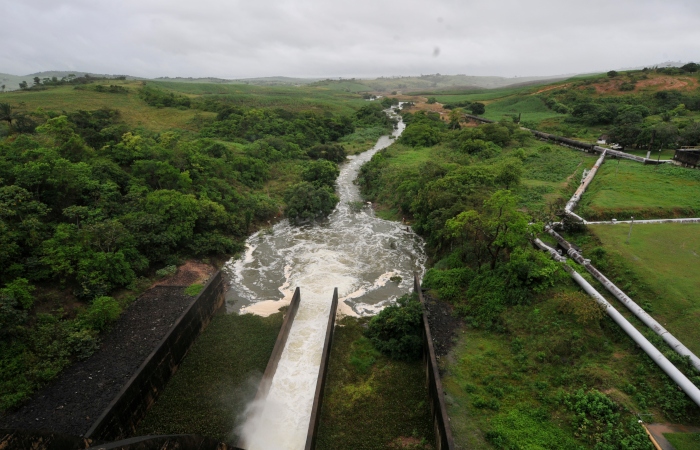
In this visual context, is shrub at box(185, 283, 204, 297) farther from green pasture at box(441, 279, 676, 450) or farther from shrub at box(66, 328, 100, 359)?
green pasture at box(441, 279, 676, 450)

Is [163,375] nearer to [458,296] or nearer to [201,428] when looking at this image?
[201,428]

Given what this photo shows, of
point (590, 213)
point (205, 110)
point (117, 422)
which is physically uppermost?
point (205, 110)

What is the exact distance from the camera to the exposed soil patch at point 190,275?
21.2 meters

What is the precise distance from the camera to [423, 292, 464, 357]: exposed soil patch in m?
15.4

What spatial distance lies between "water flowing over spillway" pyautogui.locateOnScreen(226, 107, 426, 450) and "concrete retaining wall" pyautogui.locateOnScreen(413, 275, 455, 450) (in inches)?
181

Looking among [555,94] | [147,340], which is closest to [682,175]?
[147,340]

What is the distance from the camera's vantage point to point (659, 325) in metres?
13.0

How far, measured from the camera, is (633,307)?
1419 cm

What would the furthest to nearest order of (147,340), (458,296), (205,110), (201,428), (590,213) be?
(205,110)
(590,213)
(458,296)
(147,340)
(201,428)

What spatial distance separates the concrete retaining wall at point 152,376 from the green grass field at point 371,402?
644 centimetres

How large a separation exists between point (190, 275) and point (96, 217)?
20.4 feet

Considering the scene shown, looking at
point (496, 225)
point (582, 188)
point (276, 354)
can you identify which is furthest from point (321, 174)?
point (276, 354)

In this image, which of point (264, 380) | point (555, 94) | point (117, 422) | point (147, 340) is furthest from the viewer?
point (555, 94)

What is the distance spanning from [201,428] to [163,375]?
297 cm
